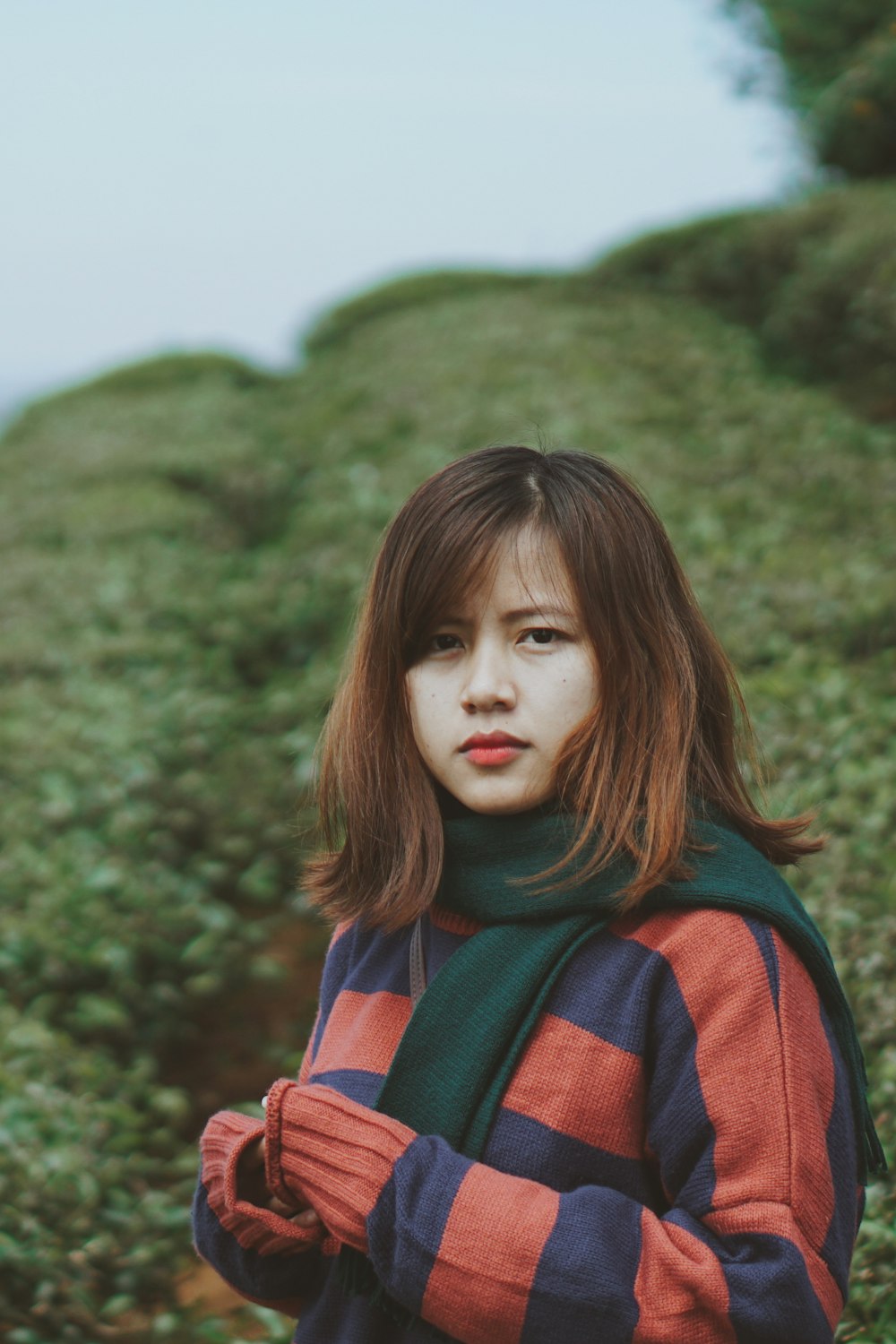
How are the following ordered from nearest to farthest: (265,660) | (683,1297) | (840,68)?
1. (683,1297)
2. (265,660)
3. (840,68)

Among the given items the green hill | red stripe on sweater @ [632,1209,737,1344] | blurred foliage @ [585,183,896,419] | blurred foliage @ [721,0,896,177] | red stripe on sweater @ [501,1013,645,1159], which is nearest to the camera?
red stripe on sweater @ [632,1209,737,1344]

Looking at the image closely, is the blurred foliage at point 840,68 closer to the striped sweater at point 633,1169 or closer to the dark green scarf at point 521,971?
the dark green scarf at point 521,971

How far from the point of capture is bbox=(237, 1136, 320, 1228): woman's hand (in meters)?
1.29

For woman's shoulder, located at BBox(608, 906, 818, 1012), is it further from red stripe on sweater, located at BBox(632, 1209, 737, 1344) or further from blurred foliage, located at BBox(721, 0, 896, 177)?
blurred foliage, located at BBox(721, 0, 896, 177)

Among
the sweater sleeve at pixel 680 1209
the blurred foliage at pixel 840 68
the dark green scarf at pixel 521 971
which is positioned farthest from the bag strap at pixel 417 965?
the blurred foliage at pixel 840 68

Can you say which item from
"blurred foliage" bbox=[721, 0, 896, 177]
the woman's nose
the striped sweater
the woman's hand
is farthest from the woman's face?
"blurred foliage" bbox=[721, 0, 896, 177]

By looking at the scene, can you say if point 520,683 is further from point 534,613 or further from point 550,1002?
point 550,1002

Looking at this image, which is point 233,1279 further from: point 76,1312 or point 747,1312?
point 76,1312

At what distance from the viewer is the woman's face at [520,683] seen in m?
1.27

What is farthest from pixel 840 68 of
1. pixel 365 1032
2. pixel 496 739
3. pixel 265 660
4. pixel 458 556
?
pixel 365 1032

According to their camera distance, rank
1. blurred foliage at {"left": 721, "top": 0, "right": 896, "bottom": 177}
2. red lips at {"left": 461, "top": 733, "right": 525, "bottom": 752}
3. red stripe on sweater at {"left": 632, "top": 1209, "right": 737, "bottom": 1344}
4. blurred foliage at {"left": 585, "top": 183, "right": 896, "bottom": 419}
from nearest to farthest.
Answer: red stripe on sweater at {"left": 632, "top": 1209, "right": 737, "bottom": 1344} < red lips at {"left": 461, "top": 733, "right": 525, "bottom": 752} < blurred foliage at {"left": 585, "top": 183, "right": 896, "bottom": 419} < blurred foliage at {"left": 721, "top": 0, "right": 896, "bottom": 177}

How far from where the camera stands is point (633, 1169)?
1.19 meters

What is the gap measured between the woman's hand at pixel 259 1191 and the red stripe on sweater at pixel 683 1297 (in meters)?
0.39

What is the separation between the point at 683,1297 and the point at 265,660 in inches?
204
